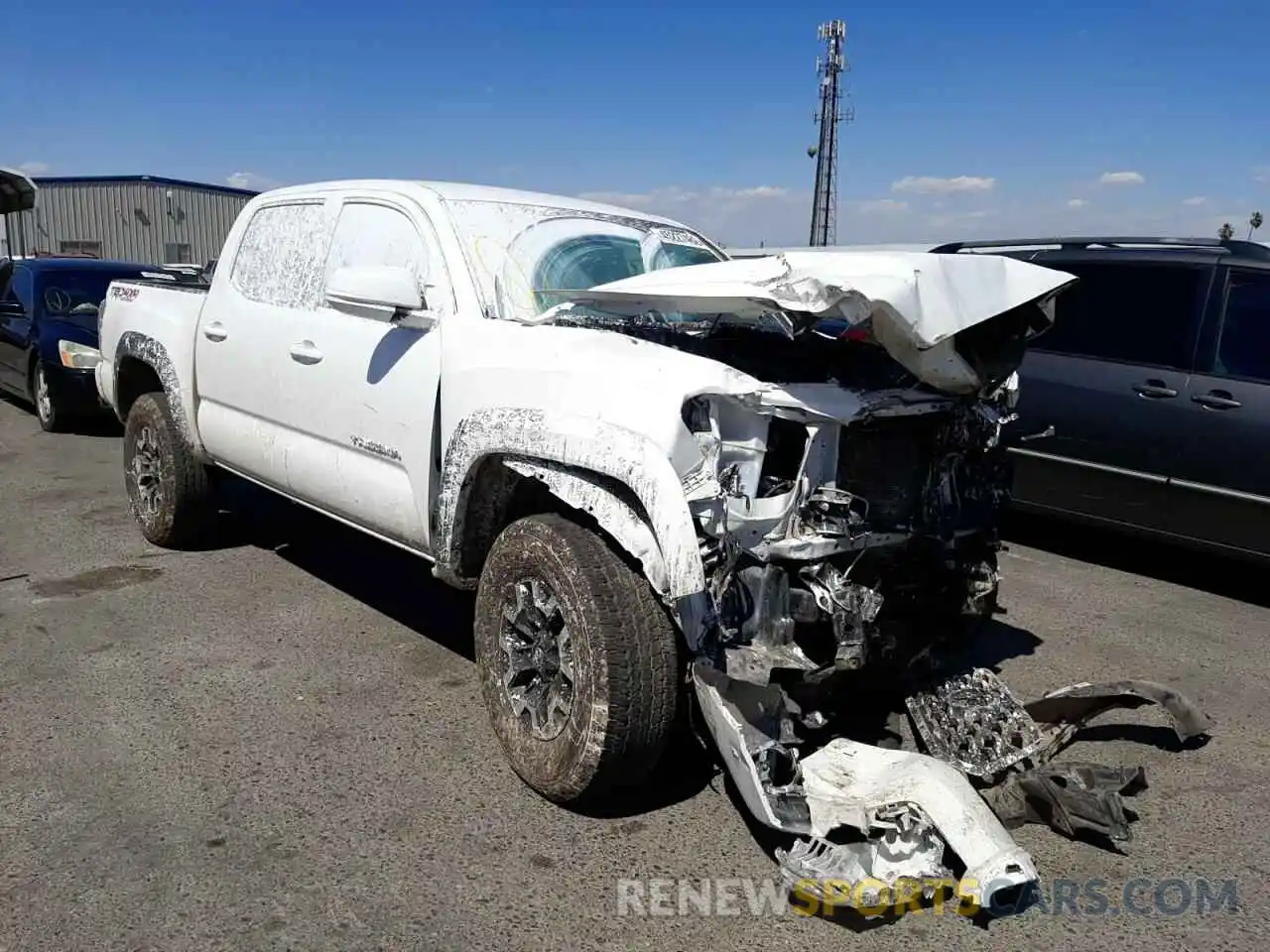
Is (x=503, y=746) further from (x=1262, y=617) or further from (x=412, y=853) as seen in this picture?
(x=1262, y=617)

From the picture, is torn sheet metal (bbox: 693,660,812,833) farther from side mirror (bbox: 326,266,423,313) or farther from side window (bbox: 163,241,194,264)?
side window (bbox: 163,241,194,264)

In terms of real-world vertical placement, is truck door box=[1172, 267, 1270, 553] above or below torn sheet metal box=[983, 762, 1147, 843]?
above

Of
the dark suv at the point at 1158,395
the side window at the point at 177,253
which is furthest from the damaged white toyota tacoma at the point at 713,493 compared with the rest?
the side window at the point at 177,253

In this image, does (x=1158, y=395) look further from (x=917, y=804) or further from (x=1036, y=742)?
(x=917, y=804)

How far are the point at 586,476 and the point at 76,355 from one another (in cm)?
802

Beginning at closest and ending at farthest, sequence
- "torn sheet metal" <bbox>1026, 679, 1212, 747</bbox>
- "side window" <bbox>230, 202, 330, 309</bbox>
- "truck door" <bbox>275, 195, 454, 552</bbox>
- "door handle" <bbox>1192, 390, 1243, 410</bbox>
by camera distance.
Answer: "torn sheet metal" <bbox>1026, 679, 1212, 747</bbox>, "truck door" <bbox>275, 195, 454, 552</bbox>, "side window" <bbox>230, 202, 330, 309</bbox>, "door handle" <bbox>1192, 390, 1243, 410</bbox>

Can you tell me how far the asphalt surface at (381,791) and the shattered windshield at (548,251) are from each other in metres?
1.60

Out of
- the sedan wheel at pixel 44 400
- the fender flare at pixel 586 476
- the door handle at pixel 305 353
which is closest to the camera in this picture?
the fender flare at pixel 586 476

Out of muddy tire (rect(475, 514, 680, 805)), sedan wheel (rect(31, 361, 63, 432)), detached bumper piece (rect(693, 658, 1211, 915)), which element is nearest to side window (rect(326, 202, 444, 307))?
muddy tire (rect(475, 514, 680, 805))

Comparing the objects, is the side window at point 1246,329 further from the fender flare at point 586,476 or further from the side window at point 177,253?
the side window at point 177,253

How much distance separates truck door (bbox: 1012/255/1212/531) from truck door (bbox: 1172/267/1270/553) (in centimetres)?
10

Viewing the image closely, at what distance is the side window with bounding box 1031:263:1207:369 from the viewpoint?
19.6ft

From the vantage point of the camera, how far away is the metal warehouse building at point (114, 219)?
104 feet

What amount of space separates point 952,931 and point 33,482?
747cm
